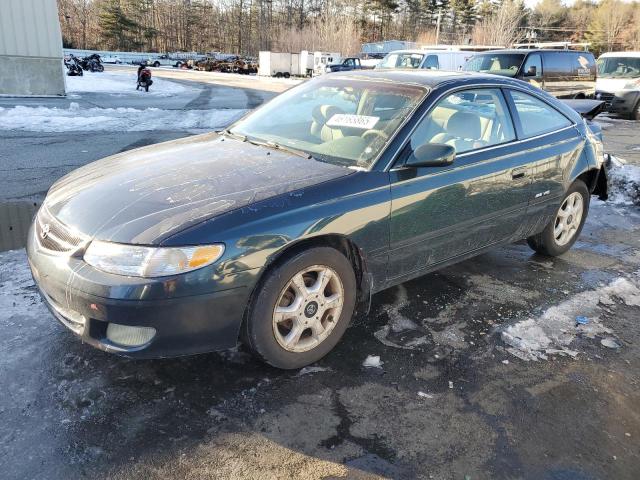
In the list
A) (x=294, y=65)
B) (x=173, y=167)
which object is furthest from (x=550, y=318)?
(x=294, y=65)

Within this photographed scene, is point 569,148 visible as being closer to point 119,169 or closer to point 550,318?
point 550,318

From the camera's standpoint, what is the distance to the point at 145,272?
2.41m

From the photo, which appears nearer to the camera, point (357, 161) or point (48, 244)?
point (48, 244)

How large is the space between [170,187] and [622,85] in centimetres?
1801

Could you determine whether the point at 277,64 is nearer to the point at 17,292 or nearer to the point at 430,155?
the point at 17,292

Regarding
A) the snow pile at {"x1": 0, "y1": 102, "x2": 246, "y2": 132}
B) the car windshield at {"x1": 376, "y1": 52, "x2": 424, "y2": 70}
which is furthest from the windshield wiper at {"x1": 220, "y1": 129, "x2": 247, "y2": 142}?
the car windshield at {"x1": 376, "y1": 52, "x2": 424, "y2": 70}

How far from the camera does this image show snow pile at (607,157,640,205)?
7051 millimetres

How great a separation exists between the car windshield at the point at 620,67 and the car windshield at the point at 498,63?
19.7ft

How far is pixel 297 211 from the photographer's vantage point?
2732 mm

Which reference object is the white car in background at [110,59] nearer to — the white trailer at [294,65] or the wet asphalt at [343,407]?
the white trailer at [294,65]

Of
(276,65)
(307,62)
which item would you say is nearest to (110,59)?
(276,65)

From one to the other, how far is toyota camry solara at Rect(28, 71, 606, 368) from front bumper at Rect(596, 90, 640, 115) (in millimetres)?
14569

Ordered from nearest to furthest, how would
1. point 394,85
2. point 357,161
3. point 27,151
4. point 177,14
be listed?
Result: point 357,161 < point 394,85 < point 27,151 < point 177,14

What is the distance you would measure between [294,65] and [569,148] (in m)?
50.2
